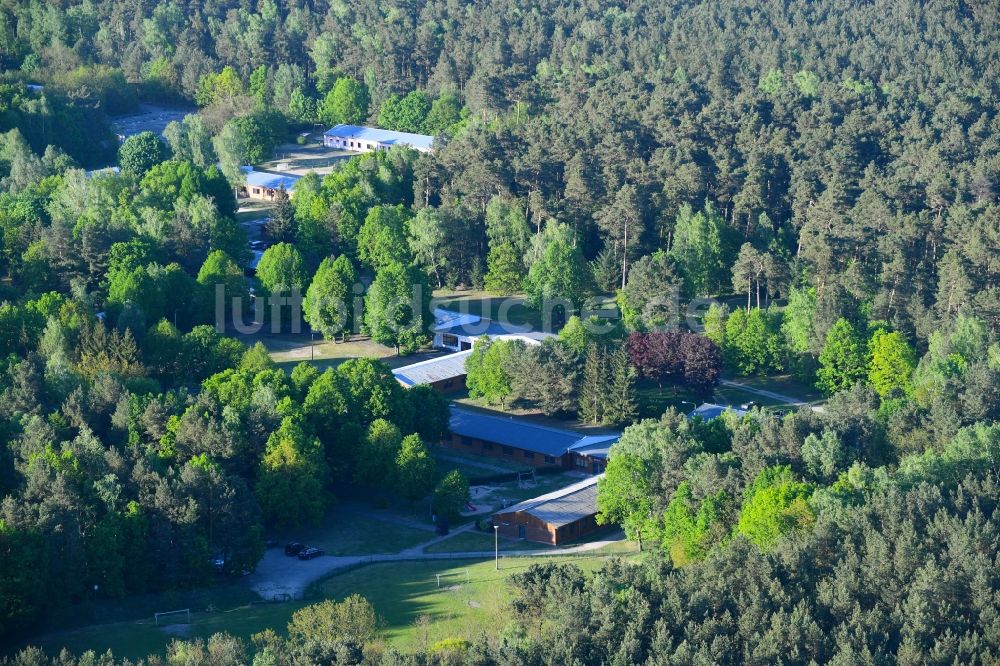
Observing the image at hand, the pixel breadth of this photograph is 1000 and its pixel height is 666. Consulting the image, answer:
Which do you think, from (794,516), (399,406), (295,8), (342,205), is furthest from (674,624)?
(295,8)

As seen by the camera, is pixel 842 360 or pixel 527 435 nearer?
pixel 527 435

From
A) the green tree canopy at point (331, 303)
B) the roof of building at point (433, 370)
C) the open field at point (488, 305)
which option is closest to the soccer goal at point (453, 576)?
the roof of building at point (433, 370)

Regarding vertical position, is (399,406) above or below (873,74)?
below

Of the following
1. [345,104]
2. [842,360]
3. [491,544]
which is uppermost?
[345,104]

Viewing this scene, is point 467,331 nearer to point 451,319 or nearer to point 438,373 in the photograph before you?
point 451,319

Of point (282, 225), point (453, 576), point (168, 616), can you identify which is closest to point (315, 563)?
point (453, 576)

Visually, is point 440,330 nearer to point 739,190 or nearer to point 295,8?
point 739,190
